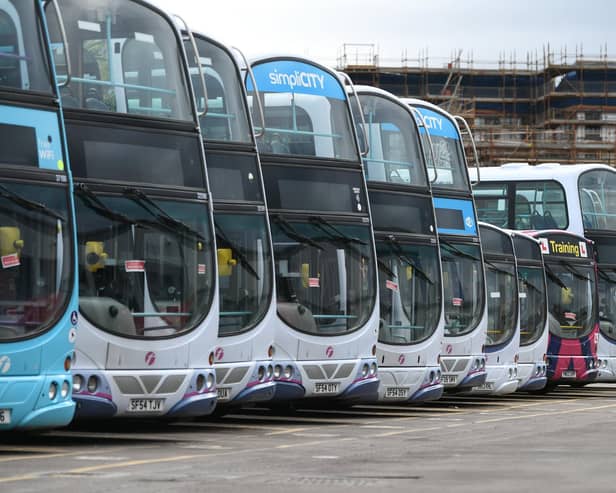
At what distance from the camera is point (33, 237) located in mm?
13273

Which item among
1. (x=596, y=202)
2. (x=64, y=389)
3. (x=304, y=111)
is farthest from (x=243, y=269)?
(x=596, y=202)

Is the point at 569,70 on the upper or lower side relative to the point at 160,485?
upper

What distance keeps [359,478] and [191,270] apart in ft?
16.0

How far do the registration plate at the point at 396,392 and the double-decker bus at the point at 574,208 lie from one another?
38.1 feet

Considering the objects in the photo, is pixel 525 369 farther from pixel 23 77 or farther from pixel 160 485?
pixel 160 485

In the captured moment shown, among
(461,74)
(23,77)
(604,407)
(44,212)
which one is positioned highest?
(461,74)

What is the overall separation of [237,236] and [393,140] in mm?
5285

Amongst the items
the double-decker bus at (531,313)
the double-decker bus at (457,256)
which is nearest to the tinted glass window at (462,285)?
the double-decker bus at (457,256)

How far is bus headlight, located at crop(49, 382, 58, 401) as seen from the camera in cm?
1324

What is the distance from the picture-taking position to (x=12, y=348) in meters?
12.9

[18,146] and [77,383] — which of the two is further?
[77,383]

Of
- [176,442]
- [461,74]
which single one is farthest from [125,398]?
[461,74]

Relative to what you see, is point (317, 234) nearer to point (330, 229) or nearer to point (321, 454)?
point (330, 229)

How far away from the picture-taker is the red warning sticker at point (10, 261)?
13031 mm
